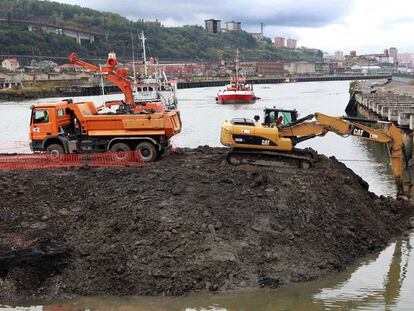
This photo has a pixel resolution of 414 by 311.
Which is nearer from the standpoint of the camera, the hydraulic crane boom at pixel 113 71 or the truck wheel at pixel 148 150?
the truck wheel at pixel 148 150

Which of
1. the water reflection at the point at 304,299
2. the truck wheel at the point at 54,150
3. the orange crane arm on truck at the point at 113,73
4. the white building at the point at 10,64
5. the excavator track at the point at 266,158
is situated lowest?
the water reflection at the point at 304,299

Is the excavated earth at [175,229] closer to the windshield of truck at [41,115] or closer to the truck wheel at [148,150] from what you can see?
the truck wheel at [148,150]

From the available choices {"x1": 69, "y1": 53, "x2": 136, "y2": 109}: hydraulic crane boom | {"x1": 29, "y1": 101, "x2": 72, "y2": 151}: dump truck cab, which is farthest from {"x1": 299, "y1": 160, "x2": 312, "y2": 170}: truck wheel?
{"x1": 29, "y1": 101, "x2": 72, "y2": 151}: dump truck cab

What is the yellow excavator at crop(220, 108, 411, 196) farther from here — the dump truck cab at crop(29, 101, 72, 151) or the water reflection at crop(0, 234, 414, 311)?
the dump truck cab at crop(29, 101, 72, 151)

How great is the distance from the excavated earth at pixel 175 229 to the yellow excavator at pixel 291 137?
0.94 meters

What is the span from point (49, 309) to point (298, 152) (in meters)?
9.34

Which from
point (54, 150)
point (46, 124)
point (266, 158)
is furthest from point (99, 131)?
point (266, 158)

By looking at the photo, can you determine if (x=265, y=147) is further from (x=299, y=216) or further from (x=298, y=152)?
(x=299, y=216)

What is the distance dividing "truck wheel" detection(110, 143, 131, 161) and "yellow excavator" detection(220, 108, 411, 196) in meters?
3.32

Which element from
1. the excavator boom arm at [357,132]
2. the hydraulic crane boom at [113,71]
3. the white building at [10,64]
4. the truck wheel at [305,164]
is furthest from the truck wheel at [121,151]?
the white building at [10,64]

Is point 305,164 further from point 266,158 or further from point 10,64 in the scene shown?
point 10,64

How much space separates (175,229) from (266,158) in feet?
17.5

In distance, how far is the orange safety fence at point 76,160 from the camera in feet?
56.6

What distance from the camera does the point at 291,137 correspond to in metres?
16.8
